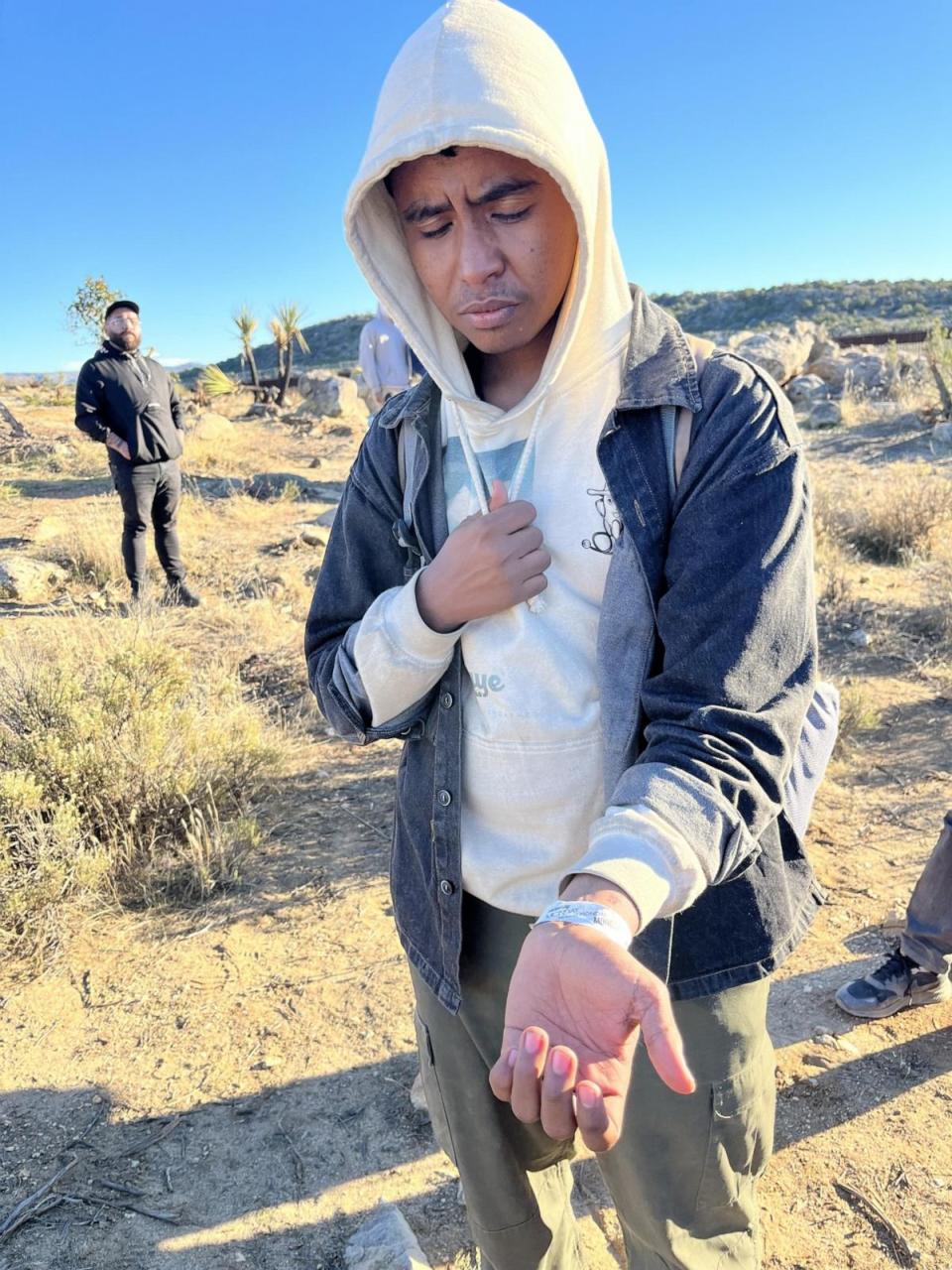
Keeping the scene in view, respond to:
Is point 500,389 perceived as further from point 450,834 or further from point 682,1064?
point 682,1064

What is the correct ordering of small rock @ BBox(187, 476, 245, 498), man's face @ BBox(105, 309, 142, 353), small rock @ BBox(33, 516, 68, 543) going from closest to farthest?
man's face @ BBox(105, 309, 142, 353), small rock @ BBox(33, 516, 68, 543), small rock @ BBox(187, 476, 245, 498)

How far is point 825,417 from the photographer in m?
13.4

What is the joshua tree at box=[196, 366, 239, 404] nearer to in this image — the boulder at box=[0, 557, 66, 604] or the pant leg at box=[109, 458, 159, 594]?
the boulder at box=[0, 557, 66, 604]

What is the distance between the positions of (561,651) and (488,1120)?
759 mm

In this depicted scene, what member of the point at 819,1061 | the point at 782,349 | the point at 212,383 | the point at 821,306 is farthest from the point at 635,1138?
the point at 821,306

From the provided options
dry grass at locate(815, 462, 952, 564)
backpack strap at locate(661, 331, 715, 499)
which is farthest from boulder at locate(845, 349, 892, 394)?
backpack strap at locate(661, 331, 715, 499)

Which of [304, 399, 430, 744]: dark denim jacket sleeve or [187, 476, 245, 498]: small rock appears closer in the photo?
[304, 399, 430, 744]: dark denim jacket sleeve

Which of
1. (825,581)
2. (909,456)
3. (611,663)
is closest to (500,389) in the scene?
(611,663)

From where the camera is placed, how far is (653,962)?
1082 millimetres

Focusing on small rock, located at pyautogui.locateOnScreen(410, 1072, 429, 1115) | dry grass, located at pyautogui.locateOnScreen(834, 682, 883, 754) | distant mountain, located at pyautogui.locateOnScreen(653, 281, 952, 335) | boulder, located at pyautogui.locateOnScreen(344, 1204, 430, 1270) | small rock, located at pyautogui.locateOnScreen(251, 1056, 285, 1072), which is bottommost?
small rock, located at pyautogui.locateOnScreen(410, 1072, 429, 1115)

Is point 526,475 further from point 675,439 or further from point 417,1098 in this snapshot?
point 417,1098

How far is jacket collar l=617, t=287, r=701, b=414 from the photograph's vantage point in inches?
40.8

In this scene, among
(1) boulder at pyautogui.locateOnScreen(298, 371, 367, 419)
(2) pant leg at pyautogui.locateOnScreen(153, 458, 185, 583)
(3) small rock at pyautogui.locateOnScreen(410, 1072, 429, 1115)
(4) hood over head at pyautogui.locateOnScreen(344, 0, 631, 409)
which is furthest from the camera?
(1) boulder at pyautogui.locateOnScreen(298, 371, 367, 419)

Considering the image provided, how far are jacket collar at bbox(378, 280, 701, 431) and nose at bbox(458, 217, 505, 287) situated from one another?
0.63ft
